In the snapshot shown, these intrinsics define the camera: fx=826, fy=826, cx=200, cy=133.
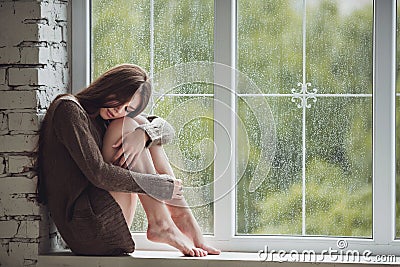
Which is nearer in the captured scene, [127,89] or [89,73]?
[127,89]

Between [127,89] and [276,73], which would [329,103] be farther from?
[127,89]

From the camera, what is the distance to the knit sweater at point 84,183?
337 centimetres

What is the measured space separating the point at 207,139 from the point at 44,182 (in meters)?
0.74

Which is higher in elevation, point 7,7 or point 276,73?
point 7,7

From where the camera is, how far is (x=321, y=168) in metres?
3.62

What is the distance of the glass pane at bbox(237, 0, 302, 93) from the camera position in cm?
363

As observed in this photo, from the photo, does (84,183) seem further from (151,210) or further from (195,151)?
(195,151)

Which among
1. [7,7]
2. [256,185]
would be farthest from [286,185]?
[7,7]

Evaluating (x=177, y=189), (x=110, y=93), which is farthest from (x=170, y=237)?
(x=110, y=93)

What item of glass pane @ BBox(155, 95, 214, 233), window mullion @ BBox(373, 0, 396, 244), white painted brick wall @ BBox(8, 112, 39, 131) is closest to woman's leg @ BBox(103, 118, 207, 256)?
glass pane @ BBox(155, 95, 214, 233)

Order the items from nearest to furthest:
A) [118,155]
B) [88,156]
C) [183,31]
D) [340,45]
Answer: [88,156] < [118,155] < [340,45] < [183,31]

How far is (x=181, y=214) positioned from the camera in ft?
11.7

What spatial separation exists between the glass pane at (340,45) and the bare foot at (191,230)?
0.80m

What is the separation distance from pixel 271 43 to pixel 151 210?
2.97ft
